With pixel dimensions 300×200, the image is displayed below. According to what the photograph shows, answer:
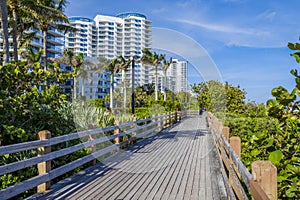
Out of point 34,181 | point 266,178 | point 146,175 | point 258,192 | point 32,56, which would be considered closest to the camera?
point 258,192

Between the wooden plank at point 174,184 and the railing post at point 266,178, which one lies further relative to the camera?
the wooden plank at point 174,184

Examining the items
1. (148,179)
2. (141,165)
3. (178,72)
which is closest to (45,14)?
(178,72)

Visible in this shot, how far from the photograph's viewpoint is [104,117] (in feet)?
29.2

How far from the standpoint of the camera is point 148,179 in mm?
5254

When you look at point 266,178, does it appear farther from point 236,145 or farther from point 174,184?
point 174,184

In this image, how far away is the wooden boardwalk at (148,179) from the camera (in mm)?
4282

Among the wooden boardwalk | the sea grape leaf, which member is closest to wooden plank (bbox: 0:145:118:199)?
the wooden boardwalk

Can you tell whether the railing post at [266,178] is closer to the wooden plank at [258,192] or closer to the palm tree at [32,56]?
the wooden plank at [258,192]

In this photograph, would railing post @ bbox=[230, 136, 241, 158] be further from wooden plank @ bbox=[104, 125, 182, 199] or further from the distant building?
the distant building

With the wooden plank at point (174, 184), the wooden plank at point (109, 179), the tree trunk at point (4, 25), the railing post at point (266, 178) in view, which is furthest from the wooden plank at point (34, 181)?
the tree trunk at point (4, 25)

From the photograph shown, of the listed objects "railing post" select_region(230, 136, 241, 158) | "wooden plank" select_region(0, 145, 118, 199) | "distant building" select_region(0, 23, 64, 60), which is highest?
"distant building" select_region(0, 23, 64, 60)

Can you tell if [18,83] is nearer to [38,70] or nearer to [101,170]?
[38,70]

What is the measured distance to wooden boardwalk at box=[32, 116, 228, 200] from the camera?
4.28 metres

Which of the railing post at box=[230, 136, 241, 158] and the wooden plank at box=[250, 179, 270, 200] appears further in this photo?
the railing post at box=[230, 136, 241, 158]
